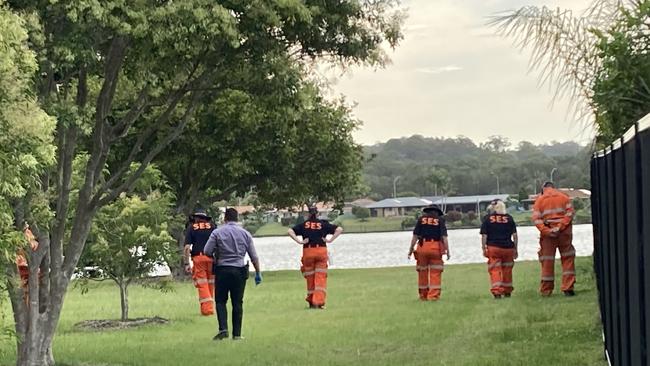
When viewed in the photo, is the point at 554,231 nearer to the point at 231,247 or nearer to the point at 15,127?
the point at 231,247

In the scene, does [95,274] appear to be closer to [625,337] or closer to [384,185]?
[625,337]

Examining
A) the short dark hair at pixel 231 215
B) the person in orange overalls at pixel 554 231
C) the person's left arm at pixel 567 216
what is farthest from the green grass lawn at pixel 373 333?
the short dark hair at pixel 231 215

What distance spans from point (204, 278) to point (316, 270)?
2076 mm

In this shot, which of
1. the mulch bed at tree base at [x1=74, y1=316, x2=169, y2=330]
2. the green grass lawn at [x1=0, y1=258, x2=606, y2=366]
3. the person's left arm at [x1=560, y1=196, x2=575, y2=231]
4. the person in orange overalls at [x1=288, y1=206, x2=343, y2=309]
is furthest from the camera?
the person in orange overalls at [x1=288, y1=206, x2=343, y2=309]

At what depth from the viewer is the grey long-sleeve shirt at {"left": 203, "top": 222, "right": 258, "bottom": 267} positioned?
597 inches

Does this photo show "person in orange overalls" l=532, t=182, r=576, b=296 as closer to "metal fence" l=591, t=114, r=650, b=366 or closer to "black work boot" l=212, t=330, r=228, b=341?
"black work boot" l=212, t=330, r=228, b=341

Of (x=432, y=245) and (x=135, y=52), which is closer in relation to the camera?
(x=135, y=52)

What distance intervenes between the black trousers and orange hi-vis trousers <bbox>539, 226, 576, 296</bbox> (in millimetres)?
5759

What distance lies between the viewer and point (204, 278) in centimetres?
1952

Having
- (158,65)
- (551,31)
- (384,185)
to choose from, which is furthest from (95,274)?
(384,185)

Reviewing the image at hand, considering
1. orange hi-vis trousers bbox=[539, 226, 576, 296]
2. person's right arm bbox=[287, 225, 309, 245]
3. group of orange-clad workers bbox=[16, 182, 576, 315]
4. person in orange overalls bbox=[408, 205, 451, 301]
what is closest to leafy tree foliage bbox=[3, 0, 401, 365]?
group of orange-clad workers bbox=[16, 182, 576, 315]

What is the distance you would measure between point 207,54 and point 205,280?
8.04 meters

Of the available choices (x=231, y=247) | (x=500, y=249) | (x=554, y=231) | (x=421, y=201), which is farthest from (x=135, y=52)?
Result: (x=421, y=201)

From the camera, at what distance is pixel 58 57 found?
34.8 ft
